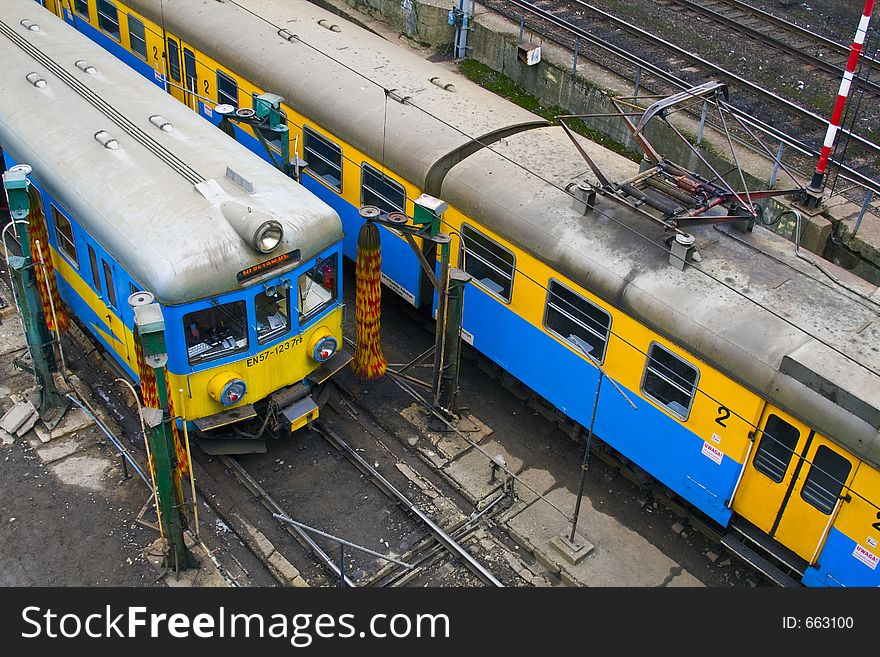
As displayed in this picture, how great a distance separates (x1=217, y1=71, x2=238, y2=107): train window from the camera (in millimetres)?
16656

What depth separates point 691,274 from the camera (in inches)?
443

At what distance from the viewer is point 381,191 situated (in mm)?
14492

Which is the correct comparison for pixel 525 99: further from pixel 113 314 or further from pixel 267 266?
pixel 113 314

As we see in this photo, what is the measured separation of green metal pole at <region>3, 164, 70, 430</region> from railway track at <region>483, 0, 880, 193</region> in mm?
12608

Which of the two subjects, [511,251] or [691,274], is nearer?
[691,274]

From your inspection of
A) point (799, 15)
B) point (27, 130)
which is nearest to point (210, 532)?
point (27, 130)

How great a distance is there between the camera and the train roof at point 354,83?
1384 cm

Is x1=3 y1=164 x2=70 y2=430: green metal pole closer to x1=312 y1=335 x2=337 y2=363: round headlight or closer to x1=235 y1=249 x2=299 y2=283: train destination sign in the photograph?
x1=235 y1=249 x2=299 y2=283: train destination sign

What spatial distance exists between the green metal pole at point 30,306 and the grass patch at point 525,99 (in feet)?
38.2

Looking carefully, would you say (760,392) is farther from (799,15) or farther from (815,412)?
(799,15)

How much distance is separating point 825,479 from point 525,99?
43.4 feet

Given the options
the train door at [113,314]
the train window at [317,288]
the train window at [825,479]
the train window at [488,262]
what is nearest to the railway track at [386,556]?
the train door at [113,314]

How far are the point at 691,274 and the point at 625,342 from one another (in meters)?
1.15

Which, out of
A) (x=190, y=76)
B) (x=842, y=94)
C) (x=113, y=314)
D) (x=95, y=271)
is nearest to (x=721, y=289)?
(x=842, y=94)
